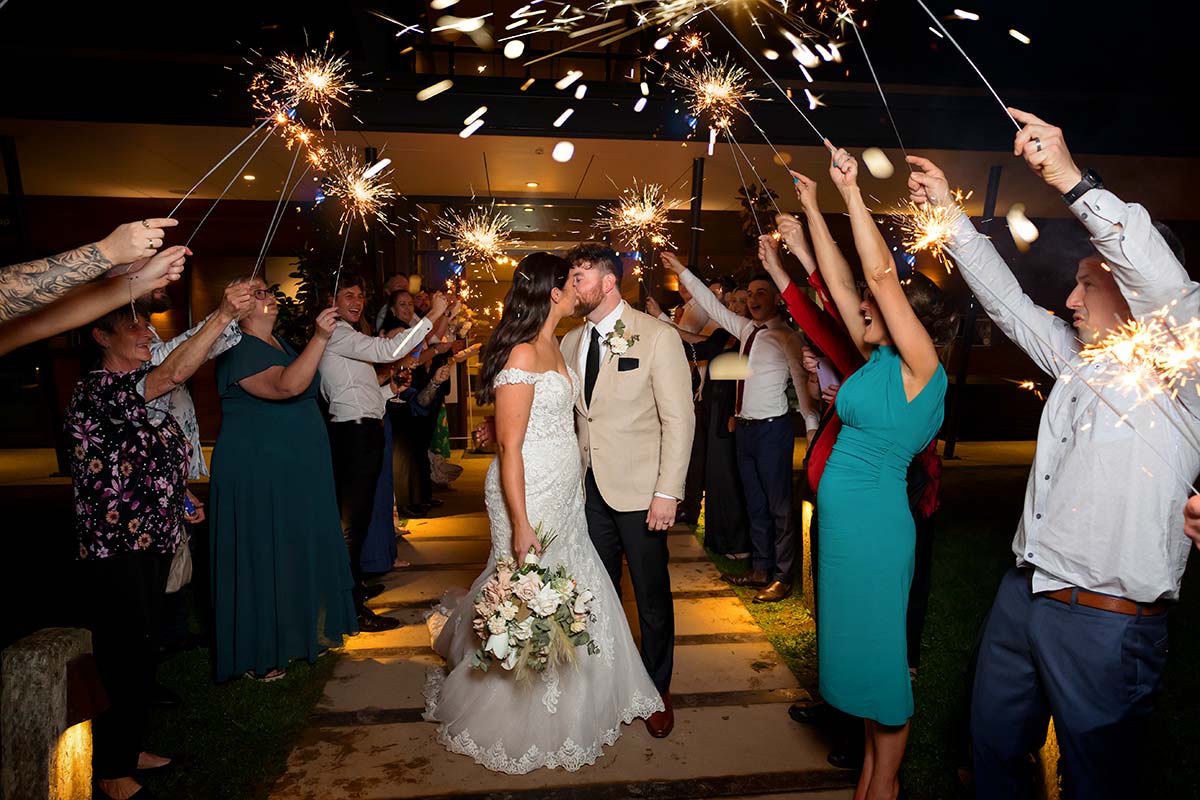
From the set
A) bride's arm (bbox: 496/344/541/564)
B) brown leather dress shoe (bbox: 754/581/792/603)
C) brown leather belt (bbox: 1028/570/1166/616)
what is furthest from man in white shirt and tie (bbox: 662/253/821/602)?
brown leather belt (bbox: 1028/570/1166/616)

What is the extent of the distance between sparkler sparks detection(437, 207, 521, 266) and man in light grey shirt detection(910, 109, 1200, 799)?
825 cm

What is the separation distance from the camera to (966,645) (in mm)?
3986

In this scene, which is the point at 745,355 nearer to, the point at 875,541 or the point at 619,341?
the point at 619,341

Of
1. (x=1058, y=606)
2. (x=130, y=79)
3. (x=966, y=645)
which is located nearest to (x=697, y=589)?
(x=966, y=645)

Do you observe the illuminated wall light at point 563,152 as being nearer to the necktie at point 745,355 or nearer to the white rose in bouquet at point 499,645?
the necktie at point 745,355

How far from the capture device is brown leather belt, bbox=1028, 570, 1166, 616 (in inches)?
70.8

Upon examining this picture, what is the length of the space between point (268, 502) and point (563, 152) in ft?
18.6

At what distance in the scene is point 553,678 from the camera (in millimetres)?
2914

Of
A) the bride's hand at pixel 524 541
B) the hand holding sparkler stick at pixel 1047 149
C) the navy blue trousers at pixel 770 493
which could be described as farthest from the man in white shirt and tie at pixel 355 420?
the hand holding sparkler stick at pixel 1047 149

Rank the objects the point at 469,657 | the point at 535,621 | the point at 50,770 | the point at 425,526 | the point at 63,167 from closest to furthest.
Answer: the point at 50,770 → the point at 535,621 → the point at 469,657 → the point at 425,526 → the point at 63,167

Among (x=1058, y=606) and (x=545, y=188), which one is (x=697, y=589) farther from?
(x=545, y=188)

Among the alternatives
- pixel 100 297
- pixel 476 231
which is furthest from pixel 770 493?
pixel 476 231

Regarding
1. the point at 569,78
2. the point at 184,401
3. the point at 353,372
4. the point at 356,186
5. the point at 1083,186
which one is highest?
the point at 569,78

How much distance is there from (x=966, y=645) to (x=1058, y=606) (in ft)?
7.90
